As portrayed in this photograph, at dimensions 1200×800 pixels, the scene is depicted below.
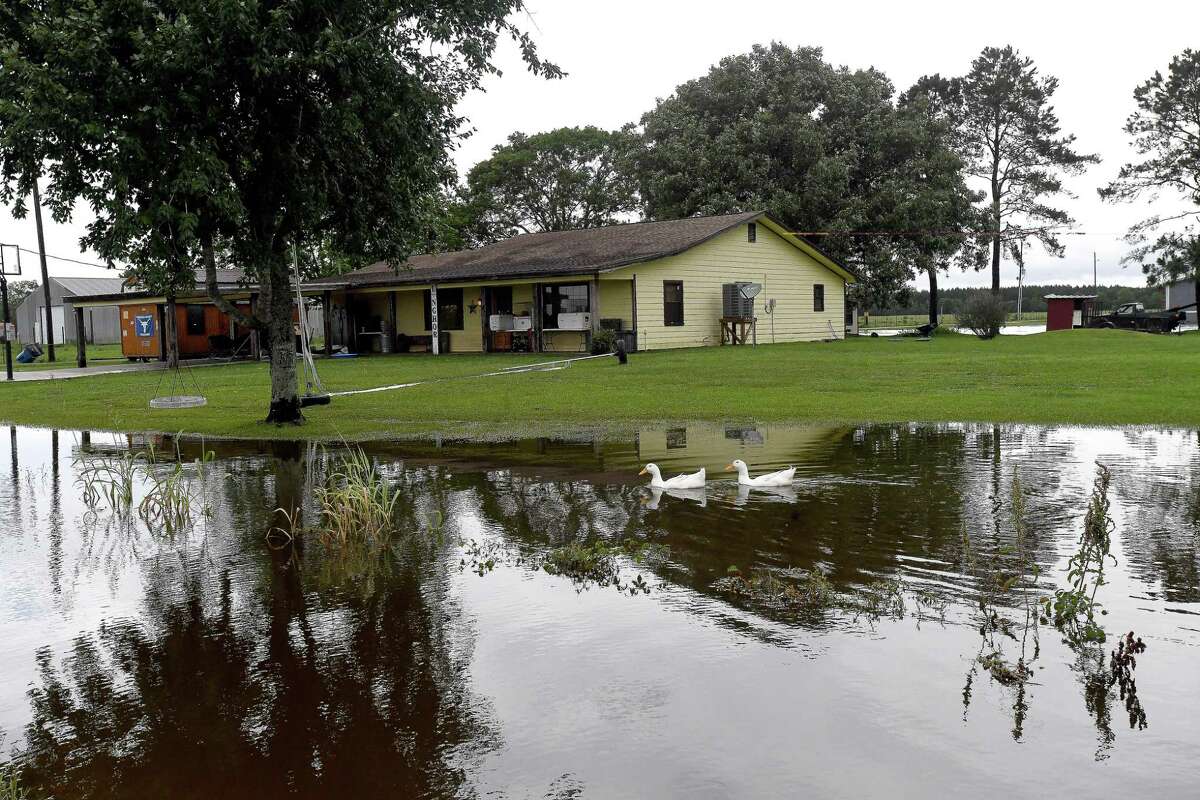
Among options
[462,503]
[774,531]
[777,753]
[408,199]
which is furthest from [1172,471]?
[408,199]

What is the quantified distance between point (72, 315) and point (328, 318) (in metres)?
38.5

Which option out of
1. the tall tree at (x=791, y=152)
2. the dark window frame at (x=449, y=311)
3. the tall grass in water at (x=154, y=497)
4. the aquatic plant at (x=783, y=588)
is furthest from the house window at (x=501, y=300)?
the aquatic plant at (x=783, y=588)

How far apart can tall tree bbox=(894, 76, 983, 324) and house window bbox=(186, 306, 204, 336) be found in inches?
1148

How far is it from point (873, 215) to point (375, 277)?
21.9m

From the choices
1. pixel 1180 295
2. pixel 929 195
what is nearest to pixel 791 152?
pixel 929 195

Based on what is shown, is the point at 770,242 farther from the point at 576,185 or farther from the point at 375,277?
the point at 576,185

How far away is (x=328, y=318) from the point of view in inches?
1613

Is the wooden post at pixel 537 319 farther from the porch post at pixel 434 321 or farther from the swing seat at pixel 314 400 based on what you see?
the swing seat at pixel 314 400

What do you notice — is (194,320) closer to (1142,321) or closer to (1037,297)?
(1142,321)

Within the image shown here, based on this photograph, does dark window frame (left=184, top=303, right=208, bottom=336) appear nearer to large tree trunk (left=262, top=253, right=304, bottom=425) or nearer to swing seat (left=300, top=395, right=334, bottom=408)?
swing seat (left=300, top=395, right=334, bottom=408)

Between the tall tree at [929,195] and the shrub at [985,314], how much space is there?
362cm

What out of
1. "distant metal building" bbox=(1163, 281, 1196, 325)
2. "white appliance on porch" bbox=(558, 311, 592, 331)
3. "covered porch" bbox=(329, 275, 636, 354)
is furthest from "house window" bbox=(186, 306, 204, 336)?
"distant metal building" bbox=(1163, 281, 1196, 325)

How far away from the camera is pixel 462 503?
1049 cm

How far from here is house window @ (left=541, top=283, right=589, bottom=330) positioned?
3606 centimetres
